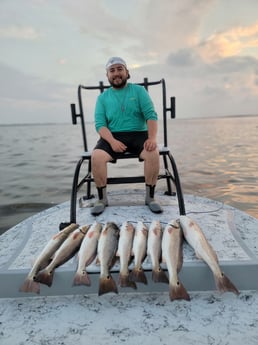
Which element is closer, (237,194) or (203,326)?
(203,326)

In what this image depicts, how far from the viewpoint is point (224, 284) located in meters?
2.21

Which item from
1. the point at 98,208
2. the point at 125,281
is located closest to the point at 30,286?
the point at 125,281

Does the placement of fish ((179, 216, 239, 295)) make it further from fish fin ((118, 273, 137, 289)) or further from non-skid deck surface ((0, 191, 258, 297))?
fish fin ((118, 273, 137, 289))

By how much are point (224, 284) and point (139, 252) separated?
739mm

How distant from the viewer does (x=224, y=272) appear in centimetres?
241

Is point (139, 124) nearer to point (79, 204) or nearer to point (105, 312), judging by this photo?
point (79, 204)

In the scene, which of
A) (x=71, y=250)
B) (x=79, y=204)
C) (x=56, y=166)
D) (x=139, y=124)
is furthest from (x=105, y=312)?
(x=56, y=166)

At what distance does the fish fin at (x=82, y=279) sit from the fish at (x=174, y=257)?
66 centimetres

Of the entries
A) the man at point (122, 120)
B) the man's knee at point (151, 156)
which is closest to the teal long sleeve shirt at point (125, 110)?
the man at point (122, 120)

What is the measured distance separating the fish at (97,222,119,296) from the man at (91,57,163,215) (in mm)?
1155

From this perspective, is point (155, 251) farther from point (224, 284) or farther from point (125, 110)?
point (125, 110)

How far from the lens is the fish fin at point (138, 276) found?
2.27 m

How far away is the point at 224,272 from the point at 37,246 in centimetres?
193

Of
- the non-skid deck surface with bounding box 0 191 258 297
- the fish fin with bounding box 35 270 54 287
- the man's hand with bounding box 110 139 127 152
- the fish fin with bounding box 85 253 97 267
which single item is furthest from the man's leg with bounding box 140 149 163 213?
the fish fin with bounding box 35 270 54 287
